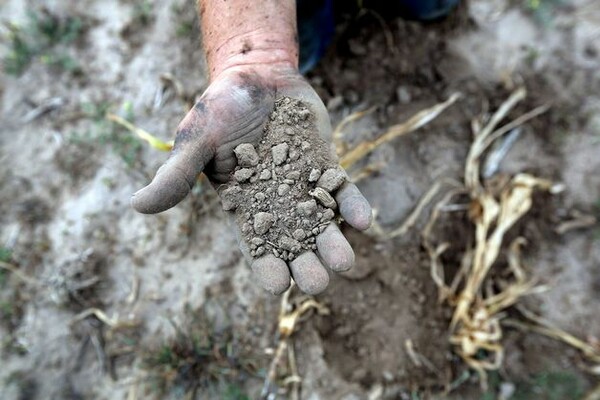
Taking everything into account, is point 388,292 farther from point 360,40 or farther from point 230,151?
point 360,40

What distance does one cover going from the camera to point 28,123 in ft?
7.22

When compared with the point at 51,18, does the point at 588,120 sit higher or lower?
lower

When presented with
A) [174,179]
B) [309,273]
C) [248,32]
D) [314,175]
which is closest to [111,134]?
[248,32]

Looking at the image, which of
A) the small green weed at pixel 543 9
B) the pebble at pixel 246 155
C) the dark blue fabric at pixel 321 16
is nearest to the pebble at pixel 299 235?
the pebble at pixel 246 155

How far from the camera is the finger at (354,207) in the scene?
122 cm

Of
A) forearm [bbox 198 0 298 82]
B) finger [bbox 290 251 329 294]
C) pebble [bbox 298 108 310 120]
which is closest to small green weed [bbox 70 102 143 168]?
forearm [bbox 198 0 298 82]

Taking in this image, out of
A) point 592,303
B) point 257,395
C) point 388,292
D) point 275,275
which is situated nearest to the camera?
point 275,275

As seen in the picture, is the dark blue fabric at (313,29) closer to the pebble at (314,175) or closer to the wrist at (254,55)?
the wrist at (254,55)

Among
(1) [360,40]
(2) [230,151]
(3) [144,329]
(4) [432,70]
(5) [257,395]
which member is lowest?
(5) [257,395]

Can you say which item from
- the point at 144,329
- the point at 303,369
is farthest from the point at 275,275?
the point at 144,329

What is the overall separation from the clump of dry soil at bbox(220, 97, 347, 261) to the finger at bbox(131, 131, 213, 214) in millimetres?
120

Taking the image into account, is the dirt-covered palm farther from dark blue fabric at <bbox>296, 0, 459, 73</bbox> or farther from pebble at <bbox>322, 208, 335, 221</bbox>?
dark blue fabric at <bbox>296, 0, 459, 73</bbox>

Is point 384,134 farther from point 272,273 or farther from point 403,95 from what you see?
point 272,273

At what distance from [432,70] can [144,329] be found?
1674mm
